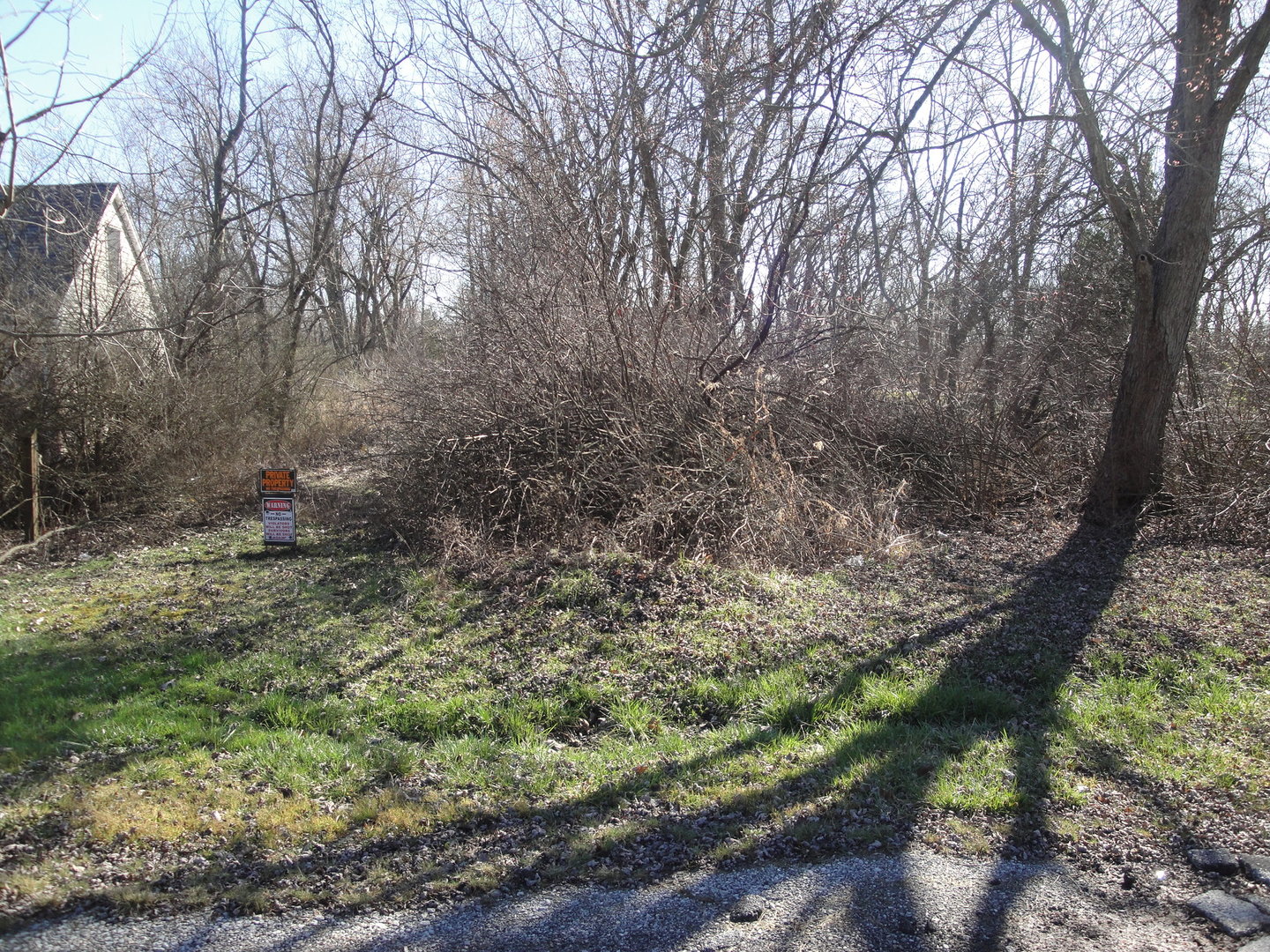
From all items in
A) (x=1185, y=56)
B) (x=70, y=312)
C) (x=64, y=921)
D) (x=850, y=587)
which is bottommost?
(x=64, y=921)

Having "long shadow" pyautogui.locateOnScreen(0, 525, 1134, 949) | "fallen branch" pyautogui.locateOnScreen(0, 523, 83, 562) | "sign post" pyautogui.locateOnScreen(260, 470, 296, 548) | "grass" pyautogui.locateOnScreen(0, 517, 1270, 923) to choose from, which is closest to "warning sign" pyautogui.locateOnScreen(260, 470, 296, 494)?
"sign post" pyautogui.locateOnScreen(260, 470, 296, 548)

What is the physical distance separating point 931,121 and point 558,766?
8.29 m

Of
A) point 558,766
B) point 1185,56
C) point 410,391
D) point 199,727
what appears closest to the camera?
point 558,766

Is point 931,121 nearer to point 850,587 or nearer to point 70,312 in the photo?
point 850,587

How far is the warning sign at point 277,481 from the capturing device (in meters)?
9.11

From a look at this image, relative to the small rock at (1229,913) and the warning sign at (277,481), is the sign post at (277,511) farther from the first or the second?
the small rock at (1229,913)

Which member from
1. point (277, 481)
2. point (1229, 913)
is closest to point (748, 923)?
point (1229, 913)

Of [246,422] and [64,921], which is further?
[246,422]

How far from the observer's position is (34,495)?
32.5 feet

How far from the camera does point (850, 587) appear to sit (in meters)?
7.27

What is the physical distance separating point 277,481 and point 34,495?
323 cm

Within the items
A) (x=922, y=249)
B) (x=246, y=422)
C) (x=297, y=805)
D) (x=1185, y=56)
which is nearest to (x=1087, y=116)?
(x=1185, y=56)

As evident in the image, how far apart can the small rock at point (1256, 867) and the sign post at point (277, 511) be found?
8.27 meters

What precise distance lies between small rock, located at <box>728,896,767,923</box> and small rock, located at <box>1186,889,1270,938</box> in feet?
5.50
